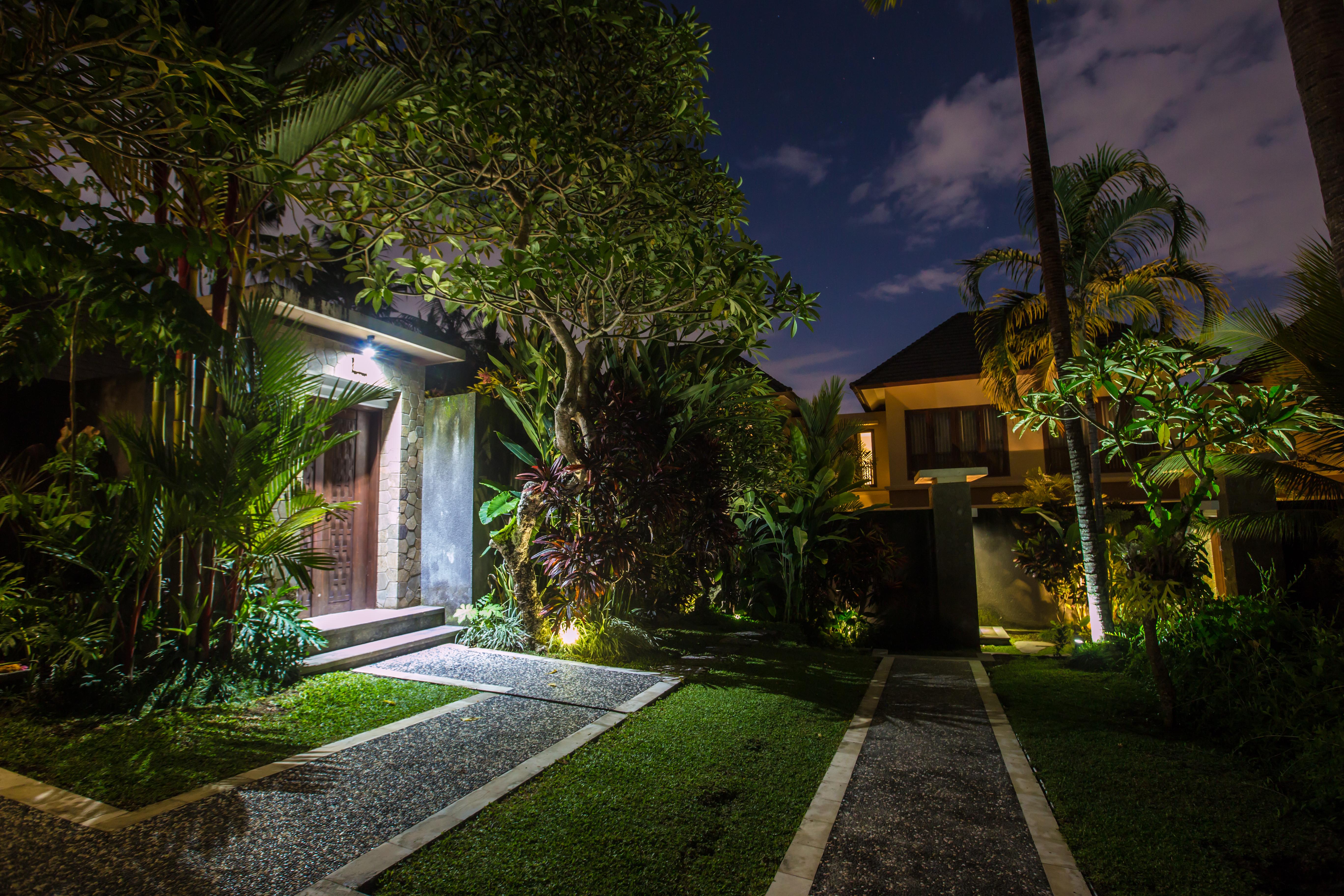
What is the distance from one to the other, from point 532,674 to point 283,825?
8.32ft

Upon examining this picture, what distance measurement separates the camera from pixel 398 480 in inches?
257

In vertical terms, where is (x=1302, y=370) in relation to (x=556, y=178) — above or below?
below

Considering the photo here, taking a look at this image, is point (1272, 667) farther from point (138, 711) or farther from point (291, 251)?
point (291, 251)

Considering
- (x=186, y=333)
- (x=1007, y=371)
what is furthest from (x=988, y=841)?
(x=1007, y=371)

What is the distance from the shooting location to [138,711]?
351 centimetres

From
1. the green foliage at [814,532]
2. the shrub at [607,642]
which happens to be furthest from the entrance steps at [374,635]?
the green foliage at [814,532]

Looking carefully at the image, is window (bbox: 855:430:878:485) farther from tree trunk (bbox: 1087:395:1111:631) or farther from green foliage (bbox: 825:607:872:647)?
tree trunk (bbox: 1087:395:1111:631)

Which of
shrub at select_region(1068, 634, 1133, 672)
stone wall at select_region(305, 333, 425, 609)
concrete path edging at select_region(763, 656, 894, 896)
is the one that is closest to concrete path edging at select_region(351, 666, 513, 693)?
stone wall at select_region(305, 333, 425, 609)

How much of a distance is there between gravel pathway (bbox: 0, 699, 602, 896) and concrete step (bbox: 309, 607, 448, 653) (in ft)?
6.95

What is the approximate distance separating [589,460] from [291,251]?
2755 mm

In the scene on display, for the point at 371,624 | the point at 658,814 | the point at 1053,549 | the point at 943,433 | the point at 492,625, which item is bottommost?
the point at 658,814

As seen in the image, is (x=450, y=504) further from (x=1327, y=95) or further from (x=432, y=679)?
(x=1327, y=95)

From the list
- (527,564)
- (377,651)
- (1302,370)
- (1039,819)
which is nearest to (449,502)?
(527,564)

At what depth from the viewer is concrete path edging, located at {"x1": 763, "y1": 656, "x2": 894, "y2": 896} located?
218cm
